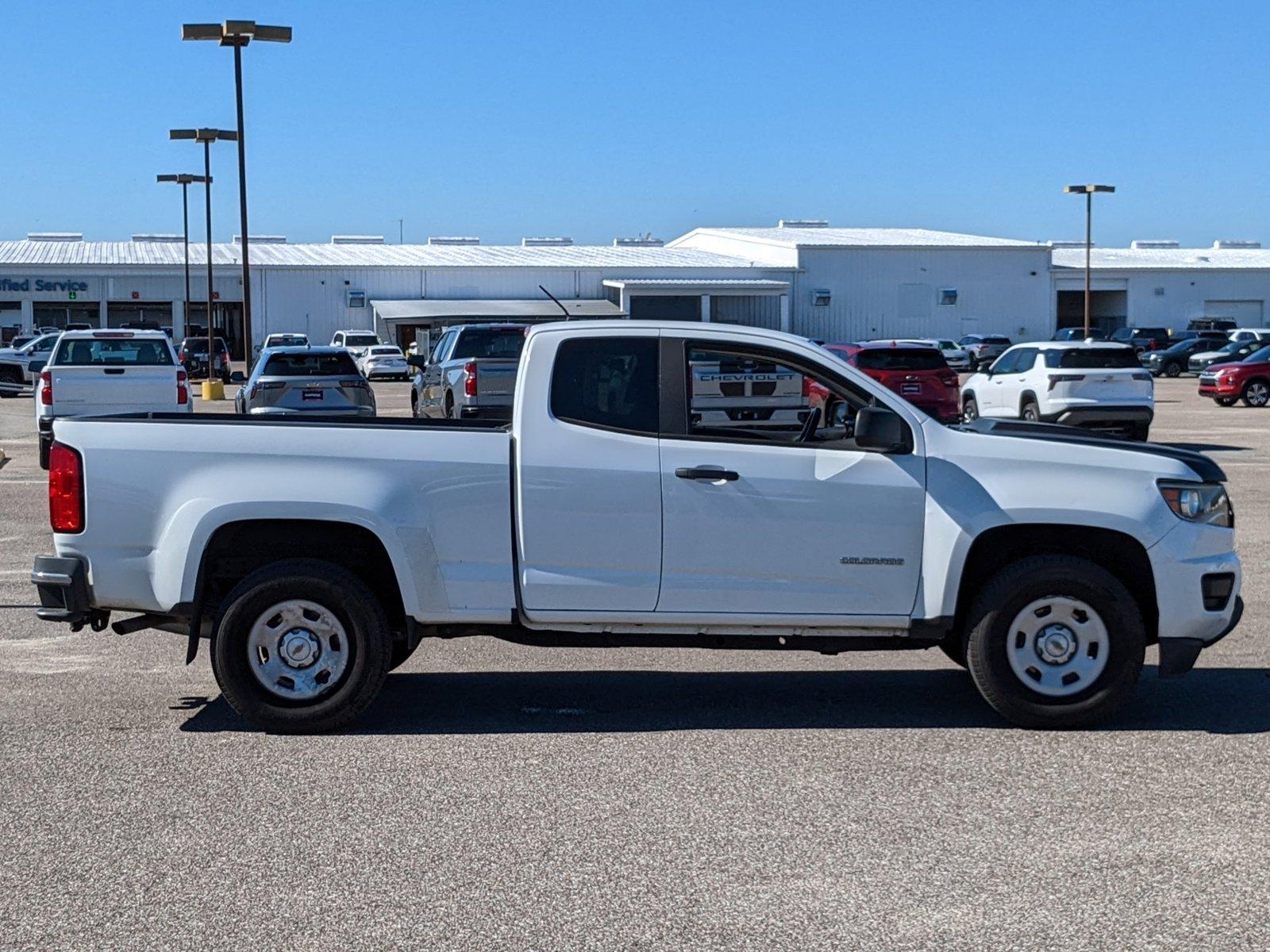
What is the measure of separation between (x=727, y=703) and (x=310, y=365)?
1658 cm

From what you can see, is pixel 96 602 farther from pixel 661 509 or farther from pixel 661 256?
pixel 661 256

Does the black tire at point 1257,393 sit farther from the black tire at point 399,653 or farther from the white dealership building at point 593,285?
the white dealership building at point 593,285

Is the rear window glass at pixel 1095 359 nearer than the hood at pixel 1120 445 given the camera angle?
No

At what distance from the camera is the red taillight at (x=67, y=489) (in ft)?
23.6

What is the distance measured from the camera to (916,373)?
25.8 m

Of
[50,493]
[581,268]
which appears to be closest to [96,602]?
[50,493]

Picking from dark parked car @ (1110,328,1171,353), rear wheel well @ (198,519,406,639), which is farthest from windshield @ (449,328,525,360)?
dark parked car @ (1110,328,1171,353)

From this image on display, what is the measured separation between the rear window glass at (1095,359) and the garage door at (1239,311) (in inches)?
2735

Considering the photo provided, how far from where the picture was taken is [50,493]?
7.36 metres

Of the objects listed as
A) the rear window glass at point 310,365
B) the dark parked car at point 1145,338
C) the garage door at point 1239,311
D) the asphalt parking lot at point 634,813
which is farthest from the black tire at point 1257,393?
the garage door at point 1239,311

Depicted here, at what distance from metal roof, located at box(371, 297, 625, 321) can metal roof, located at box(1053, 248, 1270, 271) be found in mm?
27410

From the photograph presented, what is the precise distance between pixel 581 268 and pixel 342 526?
72906 millimetres

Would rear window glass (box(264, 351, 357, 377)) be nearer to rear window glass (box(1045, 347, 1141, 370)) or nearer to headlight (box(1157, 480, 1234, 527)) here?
rear window glass (box(1045, 347, 1141, 370))

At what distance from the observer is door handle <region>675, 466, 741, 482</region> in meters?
7.12
